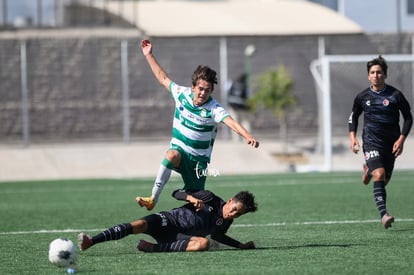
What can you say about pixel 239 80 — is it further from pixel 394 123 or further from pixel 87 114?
pixel 394 123

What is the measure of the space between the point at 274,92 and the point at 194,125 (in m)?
20.6

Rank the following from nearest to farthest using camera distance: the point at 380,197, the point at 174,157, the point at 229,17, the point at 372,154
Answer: the point at 174,157
the point at 380,197
the point at 372,154
the point at 229,17

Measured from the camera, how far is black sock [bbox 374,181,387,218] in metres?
11.8

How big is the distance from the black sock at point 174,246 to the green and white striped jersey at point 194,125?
107 centimetres

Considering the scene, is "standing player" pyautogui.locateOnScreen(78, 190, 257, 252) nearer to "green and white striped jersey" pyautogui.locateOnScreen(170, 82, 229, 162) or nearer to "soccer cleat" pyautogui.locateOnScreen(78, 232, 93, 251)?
"soccer cleat" pyautogui.locateOnScreen(78, 232, 93, 251)

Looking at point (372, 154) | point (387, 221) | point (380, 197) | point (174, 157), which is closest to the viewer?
point (174, 157)

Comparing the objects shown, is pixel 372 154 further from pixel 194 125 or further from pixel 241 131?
pixel 241 131

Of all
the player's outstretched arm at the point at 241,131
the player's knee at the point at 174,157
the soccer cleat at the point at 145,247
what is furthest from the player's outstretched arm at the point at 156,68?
the soccer cleat at the point at 145,247

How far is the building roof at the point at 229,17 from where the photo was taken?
36062mm

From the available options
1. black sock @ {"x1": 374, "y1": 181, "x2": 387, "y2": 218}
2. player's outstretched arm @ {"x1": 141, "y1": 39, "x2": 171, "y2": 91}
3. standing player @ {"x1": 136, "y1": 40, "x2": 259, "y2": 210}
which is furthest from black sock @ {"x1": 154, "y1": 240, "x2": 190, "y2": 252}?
black sock @ {"x1": 374, "y1": 181, "x2": 387, "y2": 218}

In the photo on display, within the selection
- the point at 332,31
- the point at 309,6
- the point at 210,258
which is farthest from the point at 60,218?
the point at 309,6

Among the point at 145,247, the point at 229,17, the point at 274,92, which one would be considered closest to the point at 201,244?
the point at 145,247

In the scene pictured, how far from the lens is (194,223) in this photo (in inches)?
401

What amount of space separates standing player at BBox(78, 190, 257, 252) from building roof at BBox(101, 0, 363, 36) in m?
24.4
